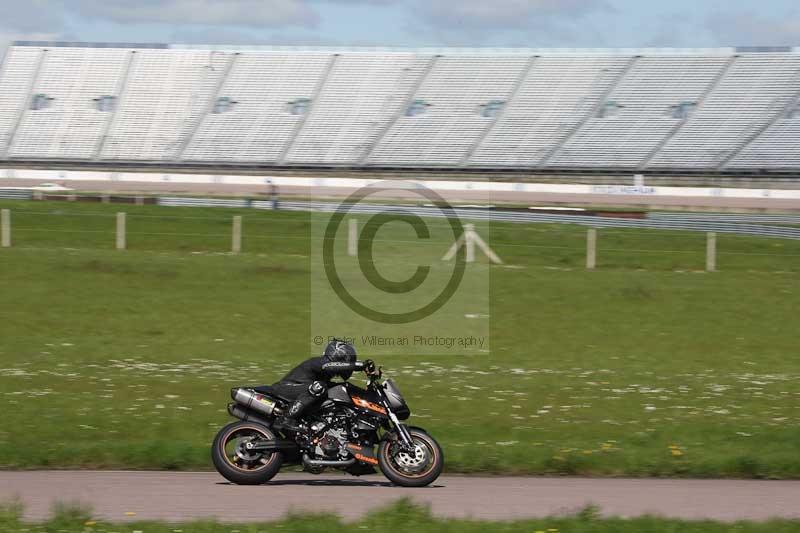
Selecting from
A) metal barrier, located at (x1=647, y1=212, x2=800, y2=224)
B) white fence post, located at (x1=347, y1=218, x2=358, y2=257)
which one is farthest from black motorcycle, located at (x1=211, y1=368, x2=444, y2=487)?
metal barrier, located at (x1=647, y1=212, x2=800, y2=224)

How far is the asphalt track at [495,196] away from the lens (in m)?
53.4

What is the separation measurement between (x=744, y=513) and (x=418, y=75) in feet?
233

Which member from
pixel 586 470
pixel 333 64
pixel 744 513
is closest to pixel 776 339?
pixel 586 470

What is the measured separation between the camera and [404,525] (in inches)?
300

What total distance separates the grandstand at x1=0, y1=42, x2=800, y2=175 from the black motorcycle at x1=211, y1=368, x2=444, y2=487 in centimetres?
5537

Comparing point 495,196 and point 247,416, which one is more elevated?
point 495,196

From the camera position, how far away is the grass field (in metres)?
11.2

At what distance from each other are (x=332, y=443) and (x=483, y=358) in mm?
7713

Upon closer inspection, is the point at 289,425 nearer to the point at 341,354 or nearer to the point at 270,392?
the point at 270,392

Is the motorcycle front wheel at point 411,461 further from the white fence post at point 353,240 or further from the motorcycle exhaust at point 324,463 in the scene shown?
the white fence post at point 353,240

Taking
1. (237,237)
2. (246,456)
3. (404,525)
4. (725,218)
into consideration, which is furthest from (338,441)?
(725,218)

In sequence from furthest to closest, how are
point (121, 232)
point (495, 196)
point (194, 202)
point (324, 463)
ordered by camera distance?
point (495, 196), point (194, 202), point (121, 232), point (324, 463)

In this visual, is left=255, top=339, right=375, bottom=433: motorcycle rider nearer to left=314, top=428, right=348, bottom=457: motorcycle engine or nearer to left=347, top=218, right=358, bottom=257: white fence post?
left=314, top=428, right=348, bottom=457: motorcycle engine

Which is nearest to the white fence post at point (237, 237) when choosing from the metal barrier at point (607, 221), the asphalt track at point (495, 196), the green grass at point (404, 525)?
the metal barrier at point (607, 221)
